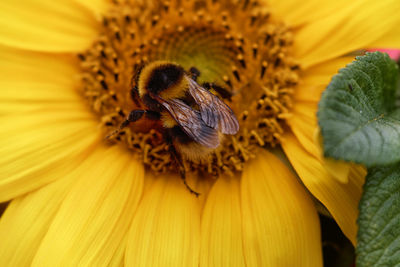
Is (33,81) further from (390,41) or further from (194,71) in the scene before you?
(390,41)

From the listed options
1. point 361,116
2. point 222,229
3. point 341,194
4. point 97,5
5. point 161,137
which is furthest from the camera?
point 97,5

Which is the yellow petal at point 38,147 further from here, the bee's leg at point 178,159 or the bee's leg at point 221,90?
the bee's leg at point 221,90

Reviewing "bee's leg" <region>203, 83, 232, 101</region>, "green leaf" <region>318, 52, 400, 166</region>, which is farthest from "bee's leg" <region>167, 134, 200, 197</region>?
"green leaf" <region>318, 52, 400, 166</region>

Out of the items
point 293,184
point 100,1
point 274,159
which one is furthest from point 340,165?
point 100,1

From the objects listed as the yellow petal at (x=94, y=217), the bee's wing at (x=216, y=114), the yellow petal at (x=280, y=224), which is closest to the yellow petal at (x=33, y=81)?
the yellow petal at (x=94, y=217)

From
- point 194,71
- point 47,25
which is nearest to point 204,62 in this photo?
point 194,71

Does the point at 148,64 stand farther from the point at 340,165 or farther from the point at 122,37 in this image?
the point at 340,165

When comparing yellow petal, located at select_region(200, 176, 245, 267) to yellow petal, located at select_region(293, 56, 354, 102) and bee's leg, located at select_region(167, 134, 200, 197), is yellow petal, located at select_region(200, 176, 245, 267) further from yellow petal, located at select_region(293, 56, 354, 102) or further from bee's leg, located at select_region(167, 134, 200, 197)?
yellow petal, located at select_region(293, 56, 354, 102)
